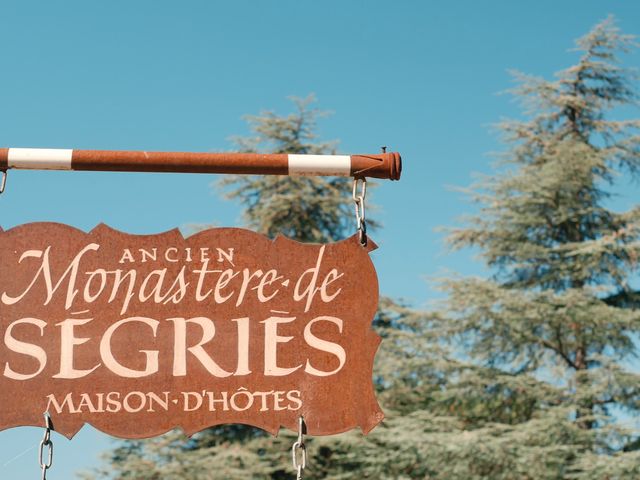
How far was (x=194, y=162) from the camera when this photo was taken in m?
2.11

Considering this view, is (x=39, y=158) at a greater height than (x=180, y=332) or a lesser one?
greater

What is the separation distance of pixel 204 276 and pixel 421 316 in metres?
9.12

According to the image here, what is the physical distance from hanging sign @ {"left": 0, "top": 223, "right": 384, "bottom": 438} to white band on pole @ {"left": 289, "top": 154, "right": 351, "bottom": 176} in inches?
8.2

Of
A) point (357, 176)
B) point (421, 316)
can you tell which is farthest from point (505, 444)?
point (357, 176)

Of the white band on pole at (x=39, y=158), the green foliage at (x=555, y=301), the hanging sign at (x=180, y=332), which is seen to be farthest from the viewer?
the green foliage at (x=555, y=301)

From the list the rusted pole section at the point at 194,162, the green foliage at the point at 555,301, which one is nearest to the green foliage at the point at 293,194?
the green foliage at the point at 555,301

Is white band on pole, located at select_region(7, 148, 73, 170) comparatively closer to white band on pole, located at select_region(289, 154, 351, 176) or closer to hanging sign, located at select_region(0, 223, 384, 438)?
hanging sign, located at select_region(0, 223, 384, 438)

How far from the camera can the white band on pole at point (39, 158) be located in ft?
6.85

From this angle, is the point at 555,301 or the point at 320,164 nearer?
the point at 320,164

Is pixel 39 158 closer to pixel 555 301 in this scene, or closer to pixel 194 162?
pixel 194 162

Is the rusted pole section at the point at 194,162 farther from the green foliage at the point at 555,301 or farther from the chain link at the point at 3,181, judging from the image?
the green foliage at the point at 555,301

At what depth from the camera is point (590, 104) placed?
1164cm

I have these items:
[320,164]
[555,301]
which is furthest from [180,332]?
[555,301]

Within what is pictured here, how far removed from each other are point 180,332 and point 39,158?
0.58 meters
